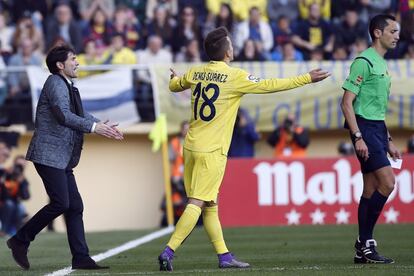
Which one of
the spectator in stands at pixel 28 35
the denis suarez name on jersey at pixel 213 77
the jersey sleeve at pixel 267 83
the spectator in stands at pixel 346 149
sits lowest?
the spectator in stands at pixel 346 149

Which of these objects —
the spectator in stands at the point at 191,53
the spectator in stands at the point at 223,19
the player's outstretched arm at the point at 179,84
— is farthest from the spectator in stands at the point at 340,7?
the player's outstretched arm at the point at 179,84

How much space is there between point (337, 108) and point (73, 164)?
1183cm

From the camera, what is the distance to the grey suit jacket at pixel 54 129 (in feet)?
32.9

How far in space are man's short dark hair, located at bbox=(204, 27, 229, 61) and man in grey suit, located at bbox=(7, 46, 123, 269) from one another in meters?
1.03

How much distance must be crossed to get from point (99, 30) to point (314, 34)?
158 inches

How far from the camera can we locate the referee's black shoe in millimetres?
10227

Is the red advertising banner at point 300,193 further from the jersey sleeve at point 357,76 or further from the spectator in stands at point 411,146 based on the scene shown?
the jersey sleeve at point 357,76

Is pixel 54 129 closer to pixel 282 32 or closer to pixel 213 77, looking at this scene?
pixel 213 77

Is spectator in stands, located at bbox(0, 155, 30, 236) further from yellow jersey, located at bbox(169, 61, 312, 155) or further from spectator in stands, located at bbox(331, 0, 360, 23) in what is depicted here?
yellow jersey, located at bbox(169, 61, 312, 155)

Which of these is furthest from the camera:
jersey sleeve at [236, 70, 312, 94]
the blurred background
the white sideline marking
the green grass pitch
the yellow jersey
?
the blurred background

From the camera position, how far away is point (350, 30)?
22.4 meters

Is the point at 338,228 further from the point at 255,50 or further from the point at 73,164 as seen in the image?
the point at 73,164

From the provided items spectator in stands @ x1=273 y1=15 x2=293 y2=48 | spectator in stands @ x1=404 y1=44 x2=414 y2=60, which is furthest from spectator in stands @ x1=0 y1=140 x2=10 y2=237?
spectator in stands @ x1=404 y1=44 x2=414 y2=60

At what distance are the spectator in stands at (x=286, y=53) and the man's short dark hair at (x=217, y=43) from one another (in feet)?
39.5
